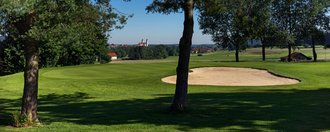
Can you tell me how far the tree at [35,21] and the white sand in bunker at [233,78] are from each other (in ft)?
54.4

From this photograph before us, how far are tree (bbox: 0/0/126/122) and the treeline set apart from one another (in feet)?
297

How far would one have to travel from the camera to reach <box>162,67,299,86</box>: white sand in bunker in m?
27.5

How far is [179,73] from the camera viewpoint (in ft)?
43.0

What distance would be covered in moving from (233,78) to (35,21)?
69.0 ft

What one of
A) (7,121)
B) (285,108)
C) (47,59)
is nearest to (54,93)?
(7,121)

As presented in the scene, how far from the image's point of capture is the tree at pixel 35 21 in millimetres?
9477

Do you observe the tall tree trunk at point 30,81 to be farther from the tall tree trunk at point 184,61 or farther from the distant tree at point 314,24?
the distant tree at point 314,24

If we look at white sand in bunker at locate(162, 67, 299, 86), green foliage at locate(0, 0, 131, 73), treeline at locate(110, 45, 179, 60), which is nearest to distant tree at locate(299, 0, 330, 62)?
white sand in bunker at locate(162, 67, 299, 86)

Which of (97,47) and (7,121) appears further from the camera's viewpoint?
(97,47)

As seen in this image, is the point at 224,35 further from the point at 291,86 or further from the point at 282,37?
the point at 291,86

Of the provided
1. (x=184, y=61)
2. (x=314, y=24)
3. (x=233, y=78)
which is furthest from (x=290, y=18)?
(x=184, y=61)

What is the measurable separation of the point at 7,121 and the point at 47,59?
172ft

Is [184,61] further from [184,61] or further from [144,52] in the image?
[144,52]

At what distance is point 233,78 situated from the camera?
29688 millimetres
